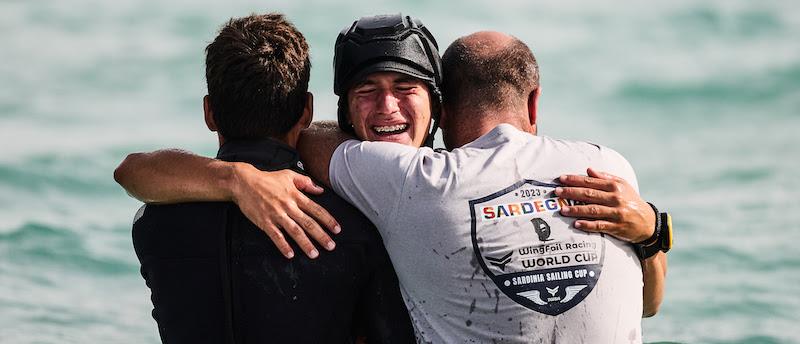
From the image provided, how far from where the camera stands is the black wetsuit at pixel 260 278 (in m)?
3.41

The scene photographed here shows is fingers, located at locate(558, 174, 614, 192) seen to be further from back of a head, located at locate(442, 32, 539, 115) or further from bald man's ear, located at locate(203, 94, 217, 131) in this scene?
bald man's ear, located at locate(203, 94, 217, 131)

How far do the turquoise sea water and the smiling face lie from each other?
388 cm

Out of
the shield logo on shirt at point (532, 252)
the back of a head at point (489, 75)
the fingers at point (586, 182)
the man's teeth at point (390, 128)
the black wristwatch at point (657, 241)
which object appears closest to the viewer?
the shield logo on shirt at point (532, 252)

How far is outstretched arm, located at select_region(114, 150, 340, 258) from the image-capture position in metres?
3.36

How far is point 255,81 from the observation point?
348cm

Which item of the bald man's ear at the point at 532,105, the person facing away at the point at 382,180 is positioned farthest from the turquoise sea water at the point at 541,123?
the bald man's ear at the point at 532,105

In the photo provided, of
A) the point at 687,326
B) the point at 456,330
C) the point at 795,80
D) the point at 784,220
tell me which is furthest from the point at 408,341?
the point at 795,80

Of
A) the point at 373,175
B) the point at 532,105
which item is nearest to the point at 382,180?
Answer: the point at 373,175

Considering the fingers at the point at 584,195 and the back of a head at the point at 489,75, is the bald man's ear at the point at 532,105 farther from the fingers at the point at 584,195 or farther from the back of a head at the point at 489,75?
the fingers at the point at 584,195

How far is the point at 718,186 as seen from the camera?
34.7 feet

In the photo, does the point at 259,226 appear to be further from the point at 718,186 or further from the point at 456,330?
the point at 718,186

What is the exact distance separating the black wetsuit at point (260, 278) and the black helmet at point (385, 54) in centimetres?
51

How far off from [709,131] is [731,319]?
Answer: 4484 mm

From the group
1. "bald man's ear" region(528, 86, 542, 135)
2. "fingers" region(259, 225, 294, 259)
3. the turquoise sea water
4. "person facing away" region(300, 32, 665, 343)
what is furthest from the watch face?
the turquoise sea water
